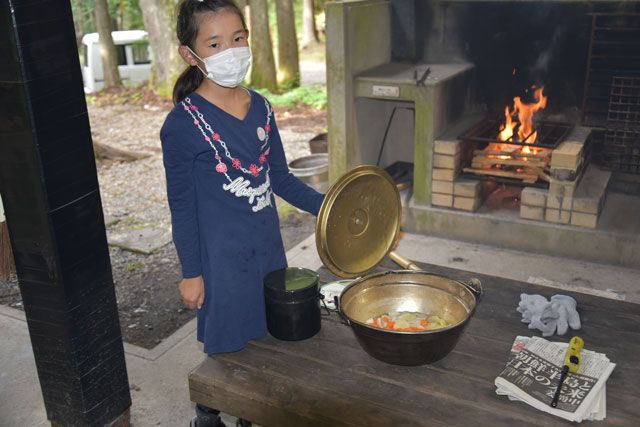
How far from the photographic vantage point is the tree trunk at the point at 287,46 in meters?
13.8

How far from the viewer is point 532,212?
542 cm

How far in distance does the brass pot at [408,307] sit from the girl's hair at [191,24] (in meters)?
1.14

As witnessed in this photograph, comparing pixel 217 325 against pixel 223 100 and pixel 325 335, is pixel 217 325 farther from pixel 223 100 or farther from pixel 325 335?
pixel 223 100

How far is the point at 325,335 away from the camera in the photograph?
2.71 metres

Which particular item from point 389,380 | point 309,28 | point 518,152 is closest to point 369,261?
point 389,380

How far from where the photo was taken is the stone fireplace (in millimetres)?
5336

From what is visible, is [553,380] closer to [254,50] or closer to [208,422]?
[208,422]

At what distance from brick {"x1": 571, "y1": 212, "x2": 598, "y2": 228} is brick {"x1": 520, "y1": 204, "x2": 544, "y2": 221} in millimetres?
258

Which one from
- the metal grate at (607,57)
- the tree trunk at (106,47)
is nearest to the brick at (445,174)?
the metal grate at (607,57)

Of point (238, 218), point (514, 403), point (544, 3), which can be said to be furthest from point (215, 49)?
point (544, 3)

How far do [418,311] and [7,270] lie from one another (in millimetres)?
2794

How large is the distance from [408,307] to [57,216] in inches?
62.2

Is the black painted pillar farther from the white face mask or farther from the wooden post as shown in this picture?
the wooden post

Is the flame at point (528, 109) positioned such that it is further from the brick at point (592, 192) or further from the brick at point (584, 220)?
the brick at point (584, 220)
